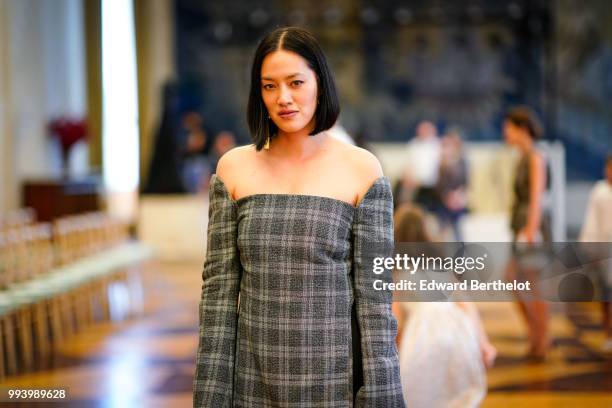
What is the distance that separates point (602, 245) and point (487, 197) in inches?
469

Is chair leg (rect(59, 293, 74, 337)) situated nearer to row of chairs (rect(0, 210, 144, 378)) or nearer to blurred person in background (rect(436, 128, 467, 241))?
row of chairs (rect(0, 210, 144, 378))

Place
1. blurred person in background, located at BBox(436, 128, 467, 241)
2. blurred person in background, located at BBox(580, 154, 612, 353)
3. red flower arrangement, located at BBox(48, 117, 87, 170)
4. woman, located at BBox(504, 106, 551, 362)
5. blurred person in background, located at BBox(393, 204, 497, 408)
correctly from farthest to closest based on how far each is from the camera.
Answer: red flower arrangement, located at BBox(48, 117, 87, 170) < blurred person in background, located at BBox(436, 128, 467, 241) < woman, located at BBox(504, 106, 551, 362) < blurred person in background, located at BBox(393, 204, 497, 408) < blurred person in background, located at BBox(580, 154, 612, 353)

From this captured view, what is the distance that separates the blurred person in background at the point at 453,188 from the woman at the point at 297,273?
10.6 m

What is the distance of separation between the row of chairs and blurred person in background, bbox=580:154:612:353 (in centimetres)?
425

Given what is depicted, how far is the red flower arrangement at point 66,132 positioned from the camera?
1720 cm

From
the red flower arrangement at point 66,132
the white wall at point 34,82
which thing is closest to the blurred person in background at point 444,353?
the white wall at point 34,82

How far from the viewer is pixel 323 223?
265 cm

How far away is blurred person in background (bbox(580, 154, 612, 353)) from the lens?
12.0 feet

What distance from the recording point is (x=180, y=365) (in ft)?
25.5

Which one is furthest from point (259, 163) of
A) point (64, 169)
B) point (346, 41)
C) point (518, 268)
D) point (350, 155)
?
point (346, 41)

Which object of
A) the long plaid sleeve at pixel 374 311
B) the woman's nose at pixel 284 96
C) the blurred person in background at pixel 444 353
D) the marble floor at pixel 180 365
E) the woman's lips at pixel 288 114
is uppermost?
the woman's nose at pixel 284 96

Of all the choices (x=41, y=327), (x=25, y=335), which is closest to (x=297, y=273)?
(x=25, y=335)

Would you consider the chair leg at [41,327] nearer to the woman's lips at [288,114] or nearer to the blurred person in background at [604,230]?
the blurred person in background at [604,230]

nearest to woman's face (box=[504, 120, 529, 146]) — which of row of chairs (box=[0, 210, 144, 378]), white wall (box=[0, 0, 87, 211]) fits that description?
row of chairs (box=[0, 210, 144, 378])
